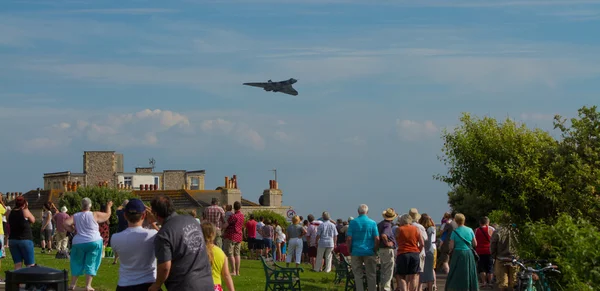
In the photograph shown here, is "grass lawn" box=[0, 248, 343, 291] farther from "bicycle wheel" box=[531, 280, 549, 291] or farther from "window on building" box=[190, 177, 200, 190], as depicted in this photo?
"window on building" box=[190, 177, 200, 190]

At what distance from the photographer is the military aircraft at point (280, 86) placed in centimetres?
4909

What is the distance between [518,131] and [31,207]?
181ft

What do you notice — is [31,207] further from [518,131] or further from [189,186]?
[518,131]

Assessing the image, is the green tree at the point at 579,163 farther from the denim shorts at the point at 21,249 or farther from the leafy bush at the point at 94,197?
the leafy bush at the point at 94,197

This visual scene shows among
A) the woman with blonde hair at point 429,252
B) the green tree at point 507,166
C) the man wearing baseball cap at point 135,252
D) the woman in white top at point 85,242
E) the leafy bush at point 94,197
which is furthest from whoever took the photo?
the leafy bush at point 94,197

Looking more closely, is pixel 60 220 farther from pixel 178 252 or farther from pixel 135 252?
pixel 178 252

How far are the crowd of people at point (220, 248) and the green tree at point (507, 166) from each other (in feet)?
29.5

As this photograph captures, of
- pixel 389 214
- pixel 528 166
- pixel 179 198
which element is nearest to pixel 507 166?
pixel 528 166

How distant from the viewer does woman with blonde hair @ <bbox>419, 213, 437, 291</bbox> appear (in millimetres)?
18984

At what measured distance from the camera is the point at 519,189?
112ft

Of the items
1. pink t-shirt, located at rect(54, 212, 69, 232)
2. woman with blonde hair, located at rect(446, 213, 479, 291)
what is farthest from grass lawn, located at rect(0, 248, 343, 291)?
woman with blonde hair, located at rect(446, 213, 479, 291)


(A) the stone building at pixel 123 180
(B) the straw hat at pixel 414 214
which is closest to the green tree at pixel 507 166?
(B) the straw hat at pixel 414 214

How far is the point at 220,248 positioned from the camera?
557 inches

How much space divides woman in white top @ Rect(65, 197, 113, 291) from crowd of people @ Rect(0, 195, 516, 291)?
2 centimetres
